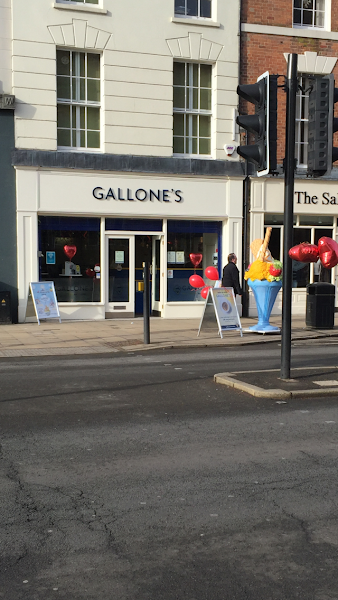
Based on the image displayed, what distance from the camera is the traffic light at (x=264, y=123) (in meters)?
7.76

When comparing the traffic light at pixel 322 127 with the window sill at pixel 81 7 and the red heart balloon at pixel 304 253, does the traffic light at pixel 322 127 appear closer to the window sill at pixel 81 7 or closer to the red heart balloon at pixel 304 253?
the red heart balloon at pixel 304 253

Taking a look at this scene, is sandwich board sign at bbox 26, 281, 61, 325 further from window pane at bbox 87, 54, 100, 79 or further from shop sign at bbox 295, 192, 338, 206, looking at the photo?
shop sign at bbox 295, 192, 338, 206

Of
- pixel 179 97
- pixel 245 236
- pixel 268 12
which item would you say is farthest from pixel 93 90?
pixel 245 236

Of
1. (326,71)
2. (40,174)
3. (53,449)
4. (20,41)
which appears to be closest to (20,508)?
(53,449)

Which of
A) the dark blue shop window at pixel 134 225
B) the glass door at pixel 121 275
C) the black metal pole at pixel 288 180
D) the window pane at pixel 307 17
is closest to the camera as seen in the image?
the black metal pole at pixel 288 180

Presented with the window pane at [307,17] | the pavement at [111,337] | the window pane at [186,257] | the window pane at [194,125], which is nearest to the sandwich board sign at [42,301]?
the pavement at [111,337]

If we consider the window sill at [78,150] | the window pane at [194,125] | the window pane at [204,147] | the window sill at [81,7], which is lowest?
the window sill at [78,150]

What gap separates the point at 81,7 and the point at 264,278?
872 centimetres

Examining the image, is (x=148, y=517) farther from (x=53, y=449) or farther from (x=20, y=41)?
(x=20, y=41)

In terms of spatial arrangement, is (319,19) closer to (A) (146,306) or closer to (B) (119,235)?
(B) (119,235)

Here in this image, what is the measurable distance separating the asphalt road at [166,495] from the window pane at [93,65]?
11672 mm

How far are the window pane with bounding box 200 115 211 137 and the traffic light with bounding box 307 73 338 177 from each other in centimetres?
1094

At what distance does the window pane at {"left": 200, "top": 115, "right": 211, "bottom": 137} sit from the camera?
731 inches

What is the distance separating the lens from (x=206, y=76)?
1850 centimetres
